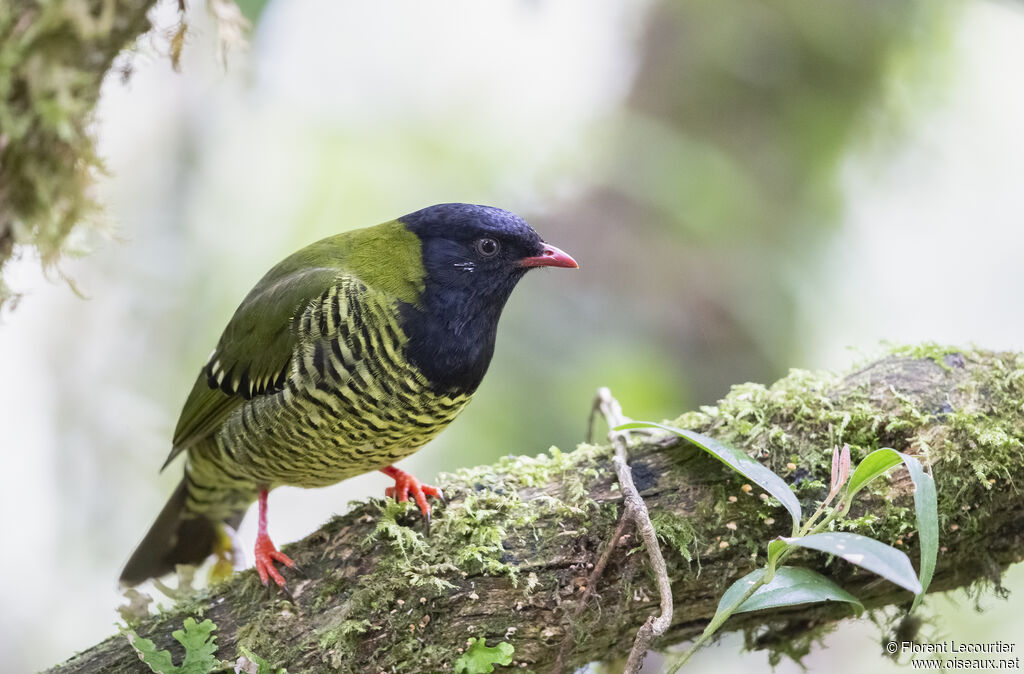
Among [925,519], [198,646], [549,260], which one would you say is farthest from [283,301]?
[925,519]

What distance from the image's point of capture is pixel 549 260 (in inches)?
126

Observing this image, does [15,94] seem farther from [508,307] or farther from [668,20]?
[668,20]

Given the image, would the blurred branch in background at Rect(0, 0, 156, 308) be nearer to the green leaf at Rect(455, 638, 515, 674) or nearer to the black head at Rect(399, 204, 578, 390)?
the black head at Rect(399, 204, 578, 390)

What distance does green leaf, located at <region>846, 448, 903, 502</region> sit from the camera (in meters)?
2.03

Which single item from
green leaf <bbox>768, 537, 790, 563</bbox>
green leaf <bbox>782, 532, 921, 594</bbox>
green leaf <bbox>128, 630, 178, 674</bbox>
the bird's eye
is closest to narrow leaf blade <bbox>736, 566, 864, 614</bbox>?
green leaf <bbox>768, 537, 790, 563</bbox>

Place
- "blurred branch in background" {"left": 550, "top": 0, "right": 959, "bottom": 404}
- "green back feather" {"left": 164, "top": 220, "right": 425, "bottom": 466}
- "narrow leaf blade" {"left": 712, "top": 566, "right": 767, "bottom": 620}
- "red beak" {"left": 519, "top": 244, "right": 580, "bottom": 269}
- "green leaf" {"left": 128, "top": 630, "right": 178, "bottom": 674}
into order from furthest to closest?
"blurred branch in background" {"left": 550, "top": 0, "right": 959, "bottom": 404}, "red beak" {"left": 519, "top": 244, "right": 580, "bottom": 269}, "green back feather" {"left": 164, "top": 220, "right": 425, "bottom": 466}, "green leaf" {"left": 128, "top": 630, "right": 178, "bottom": 674}, "narrow leaf blade" {"left": 712, "top": 566, "right": 767, "bottom": 620}

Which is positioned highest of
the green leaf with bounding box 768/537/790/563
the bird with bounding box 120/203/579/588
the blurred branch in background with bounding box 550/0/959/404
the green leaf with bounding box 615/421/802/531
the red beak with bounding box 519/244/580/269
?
the blurred branch in background with bounding box 550/0/959/404

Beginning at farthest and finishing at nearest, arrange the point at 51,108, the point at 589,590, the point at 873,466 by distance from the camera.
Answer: the point at 589,590 < the point at 873,466 < the point at 51,108

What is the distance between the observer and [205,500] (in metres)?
3.87

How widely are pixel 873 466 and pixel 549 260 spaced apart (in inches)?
60.0

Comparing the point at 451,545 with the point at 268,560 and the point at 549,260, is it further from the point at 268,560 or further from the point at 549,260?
the point at 549,260

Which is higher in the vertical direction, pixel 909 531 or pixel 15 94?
pixel 15 94

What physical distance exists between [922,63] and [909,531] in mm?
4517

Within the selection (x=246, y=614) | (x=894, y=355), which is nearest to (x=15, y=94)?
(x=246, y=614)
